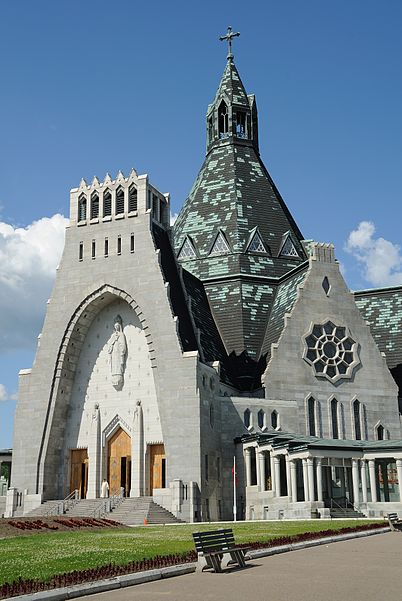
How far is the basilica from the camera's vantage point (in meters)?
46.8

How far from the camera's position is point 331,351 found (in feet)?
185

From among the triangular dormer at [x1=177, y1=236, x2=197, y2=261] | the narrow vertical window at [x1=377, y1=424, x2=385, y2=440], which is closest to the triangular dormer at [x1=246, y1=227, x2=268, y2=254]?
the triangular dormer at [x1=177, y1=236, x2=197, y2=261]

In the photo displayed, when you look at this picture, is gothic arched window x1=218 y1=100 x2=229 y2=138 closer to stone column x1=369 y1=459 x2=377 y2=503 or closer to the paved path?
stone column x1=369 y1=459 x2=377 y2=503

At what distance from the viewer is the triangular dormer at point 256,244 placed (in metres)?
65.2

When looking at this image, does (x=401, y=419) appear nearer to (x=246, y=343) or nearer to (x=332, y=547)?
(x=246, y=343)

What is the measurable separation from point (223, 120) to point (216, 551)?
6561 centimetres

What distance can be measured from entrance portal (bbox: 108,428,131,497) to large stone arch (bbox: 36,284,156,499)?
4.03 metres

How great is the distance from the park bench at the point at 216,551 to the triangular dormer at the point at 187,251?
1924 inches

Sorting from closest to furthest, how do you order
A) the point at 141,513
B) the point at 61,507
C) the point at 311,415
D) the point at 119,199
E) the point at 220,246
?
the point at 141,513 → the point at 61,507 → the point at 311,415 → the point at 119,199 → the point at 220,246

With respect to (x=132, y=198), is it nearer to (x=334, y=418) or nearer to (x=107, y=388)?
(x=107, y=388)

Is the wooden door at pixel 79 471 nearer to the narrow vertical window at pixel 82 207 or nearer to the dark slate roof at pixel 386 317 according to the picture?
the narrow vertical window at pixel 82 207

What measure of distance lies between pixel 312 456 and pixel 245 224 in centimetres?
2827

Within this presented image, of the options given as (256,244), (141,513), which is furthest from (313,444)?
(256,244)

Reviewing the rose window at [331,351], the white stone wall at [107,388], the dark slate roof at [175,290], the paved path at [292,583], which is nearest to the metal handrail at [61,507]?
the white stone wall at [107,388]
